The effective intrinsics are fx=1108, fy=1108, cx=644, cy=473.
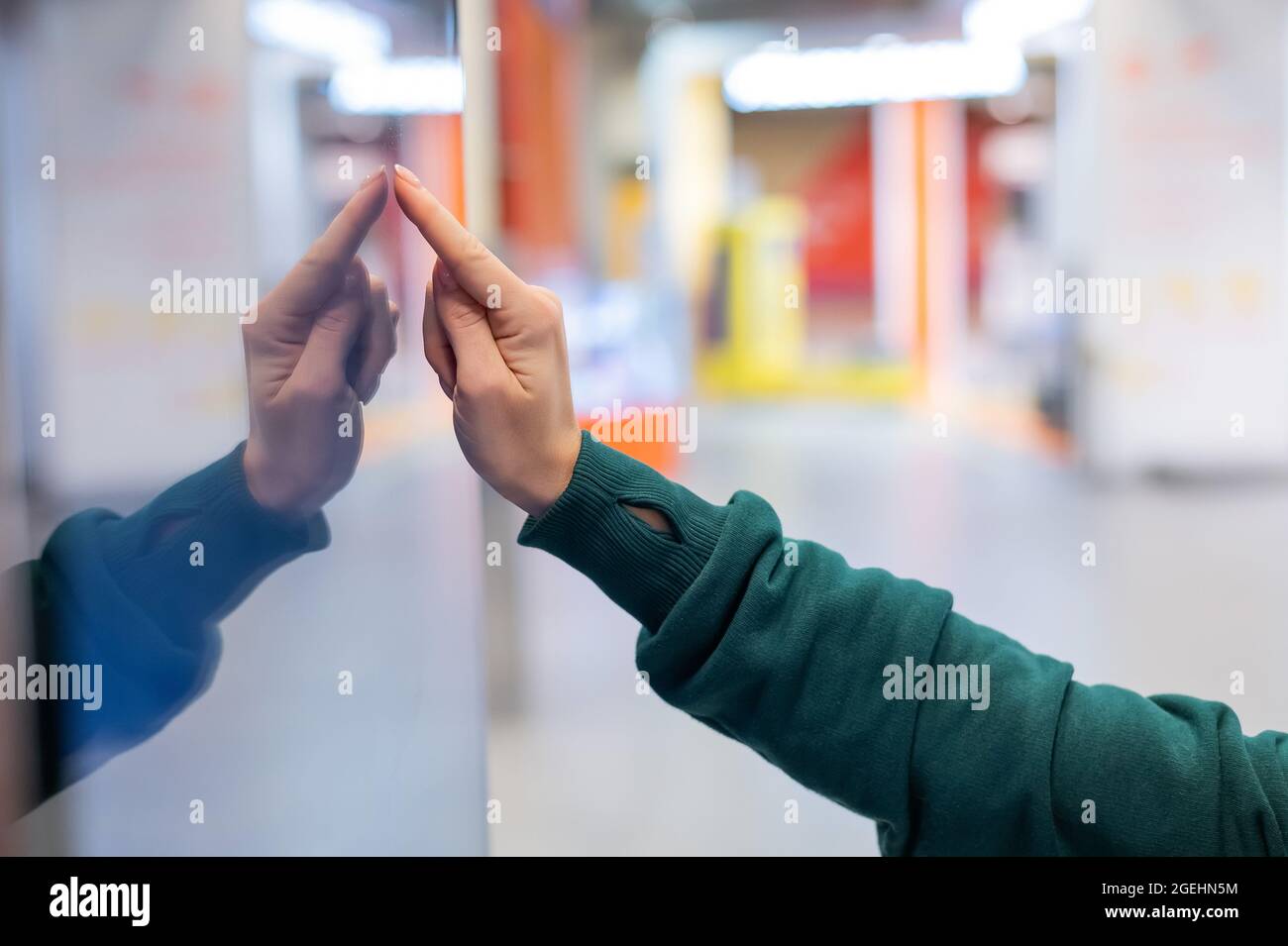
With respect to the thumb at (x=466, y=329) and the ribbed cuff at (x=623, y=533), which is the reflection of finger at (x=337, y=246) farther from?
the ribbed cuff at (x=623, y=533)

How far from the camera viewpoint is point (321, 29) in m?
0.77

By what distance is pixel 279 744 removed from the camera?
2.60 ft

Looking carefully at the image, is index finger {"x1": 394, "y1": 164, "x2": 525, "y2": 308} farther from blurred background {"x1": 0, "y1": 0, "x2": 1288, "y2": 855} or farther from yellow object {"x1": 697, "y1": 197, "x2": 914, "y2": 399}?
yellow object {"x1": 697, "y1": 197, "x2": 914, "y2": 399}

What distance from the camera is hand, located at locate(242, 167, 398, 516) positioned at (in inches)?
26.6

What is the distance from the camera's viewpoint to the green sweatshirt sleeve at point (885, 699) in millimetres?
663

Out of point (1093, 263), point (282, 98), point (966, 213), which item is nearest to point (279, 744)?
point (282, 98)

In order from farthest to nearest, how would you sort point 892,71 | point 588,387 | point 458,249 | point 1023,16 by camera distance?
point 892,71
point 1023,16
point 588,387
point 458,249

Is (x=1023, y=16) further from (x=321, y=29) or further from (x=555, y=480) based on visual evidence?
(x=555, y=480)

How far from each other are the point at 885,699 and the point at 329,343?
0.41 meters

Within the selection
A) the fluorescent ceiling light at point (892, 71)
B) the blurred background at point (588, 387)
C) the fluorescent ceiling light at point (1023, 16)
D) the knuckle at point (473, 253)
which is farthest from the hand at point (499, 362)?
the fluorescent ceiling light at point (892, 71)

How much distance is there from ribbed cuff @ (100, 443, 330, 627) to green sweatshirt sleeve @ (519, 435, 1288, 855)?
21 centimetres

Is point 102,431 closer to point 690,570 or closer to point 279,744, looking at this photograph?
point 279,744

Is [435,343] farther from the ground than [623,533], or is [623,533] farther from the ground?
[435,343]

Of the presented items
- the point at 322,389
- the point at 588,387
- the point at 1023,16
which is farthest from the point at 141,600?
the point at 1023,16
